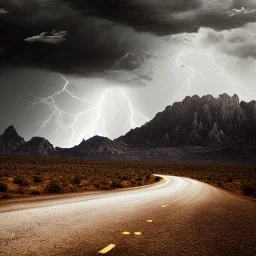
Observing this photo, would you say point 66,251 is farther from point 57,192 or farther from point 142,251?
point 57,192

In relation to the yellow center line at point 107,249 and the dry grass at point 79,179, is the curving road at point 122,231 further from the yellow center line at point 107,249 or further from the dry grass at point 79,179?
the dry grass at point 79,179

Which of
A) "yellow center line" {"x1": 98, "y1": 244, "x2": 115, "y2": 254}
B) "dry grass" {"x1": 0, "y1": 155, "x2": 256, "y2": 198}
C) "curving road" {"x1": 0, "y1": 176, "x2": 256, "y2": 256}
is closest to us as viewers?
"yellow center line" {"x1": 98, "y1": 244, "x2": 115, "y2": 254}

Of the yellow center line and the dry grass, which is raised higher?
the yellow center line

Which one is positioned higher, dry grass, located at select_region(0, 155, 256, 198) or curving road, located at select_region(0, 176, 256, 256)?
curving road, located at select_region(0, 176, 256, 256)

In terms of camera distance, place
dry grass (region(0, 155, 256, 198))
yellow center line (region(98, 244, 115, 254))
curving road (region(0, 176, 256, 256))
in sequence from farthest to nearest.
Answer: dry grass (region(0, 155, 256, 198)) → curving road (region(0, 176, 256, 256)) → yellow center line (region(98, 244, 115, 254))

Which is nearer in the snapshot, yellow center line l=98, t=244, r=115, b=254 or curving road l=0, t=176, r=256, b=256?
yellow center line l=98, t=244, r=115, b=254

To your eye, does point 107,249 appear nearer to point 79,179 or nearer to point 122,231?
point 122,231

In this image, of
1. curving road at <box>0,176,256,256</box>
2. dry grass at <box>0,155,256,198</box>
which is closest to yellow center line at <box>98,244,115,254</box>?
curving road at <box>0,176,256,256</box>

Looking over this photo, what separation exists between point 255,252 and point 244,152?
20277 cm

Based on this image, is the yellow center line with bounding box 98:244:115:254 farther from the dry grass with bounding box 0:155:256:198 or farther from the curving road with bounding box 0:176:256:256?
the dry grass with bounding box 0:155:256:198

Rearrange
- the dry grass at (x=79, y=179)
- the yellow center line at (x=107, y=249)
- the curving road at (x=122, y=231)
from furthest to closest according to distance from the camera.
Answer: the dry grass at (x=79, y=179), the curving road at (x=122, y=231), the yellow center line at (x=107, y=249)

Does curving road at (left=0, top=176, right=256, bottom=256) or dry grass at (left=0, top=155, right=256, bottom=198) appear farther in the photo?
dry grass at (left=0, top=155, right=256, bottom=198)

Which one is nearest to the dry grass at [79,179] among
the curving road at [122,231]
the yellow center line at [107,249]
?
the curving road at [122,231]

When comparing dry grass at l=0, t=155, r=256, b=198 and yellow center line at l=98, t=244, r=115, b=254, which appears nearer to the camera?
yellow center line at l=98, t=244, r=115, b=254
